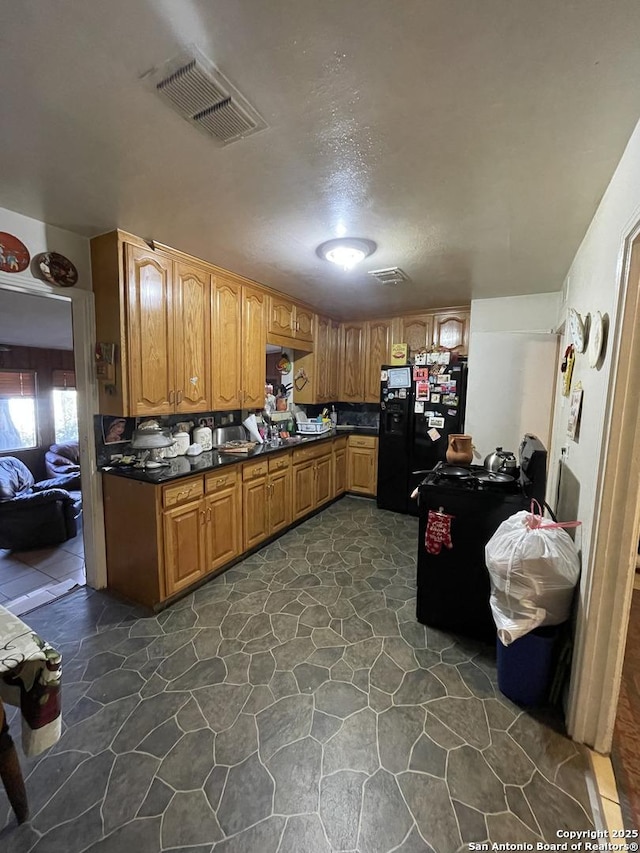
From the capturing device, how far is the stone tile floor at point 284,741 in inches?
45.4

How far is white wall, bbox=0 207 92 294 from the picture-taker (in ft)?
6.36

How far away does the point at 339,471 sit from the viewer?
4.34m

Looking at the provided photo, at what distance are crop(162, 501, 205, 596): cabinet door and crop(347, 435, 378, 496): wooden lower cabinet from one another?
2364mm

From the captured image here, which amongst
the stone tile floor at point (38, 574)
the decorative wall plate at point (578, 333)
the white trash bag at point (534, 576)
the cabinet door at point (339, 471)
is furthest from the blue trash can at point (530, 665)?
the stone tile floor at point (38, 574)

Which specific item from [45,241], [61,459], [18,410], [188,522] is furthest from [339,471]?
[18,410]

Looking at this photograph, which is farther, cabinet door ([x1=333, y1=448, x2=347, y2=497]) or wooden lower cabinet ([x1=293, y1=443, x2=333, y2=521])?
cabinet door ([x1=333, y1=448, x2=347, y2=497])

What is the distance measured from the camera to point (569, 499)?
190 centimetres

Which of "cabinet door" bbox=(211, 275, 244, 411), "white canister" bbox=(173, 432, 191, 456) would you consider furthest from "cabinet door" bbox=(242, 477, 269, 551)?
"cabinet door" bbox=(211, 275, 244, 411)

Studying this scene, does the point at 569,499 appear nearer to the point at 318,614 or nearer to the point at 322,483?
the point at 318,614

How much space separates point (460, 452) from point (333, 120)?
2025 millimetres

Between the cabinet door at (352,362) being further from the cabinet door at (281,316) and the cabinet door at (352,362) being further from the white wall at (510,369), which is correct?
the white wall at (510,369)

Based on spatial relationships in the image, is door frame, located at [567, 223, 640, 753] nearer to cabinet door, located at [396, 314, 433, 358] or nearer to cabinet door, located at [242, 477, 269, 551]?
cabinet door, located at [242, 477, 269, 551]

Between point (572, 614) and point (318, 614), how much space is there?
1.39 m

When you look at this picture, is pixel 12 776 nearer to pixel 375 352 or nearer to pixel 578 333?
pixel 578 333
